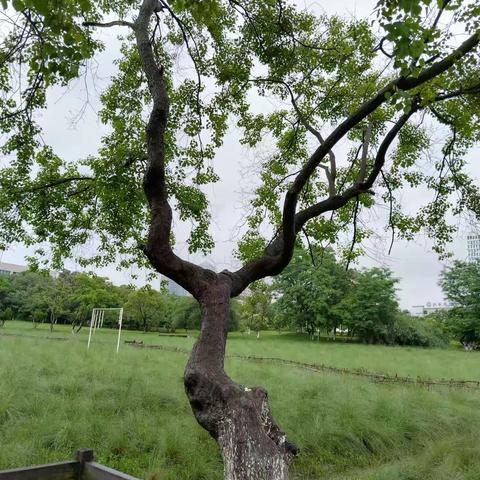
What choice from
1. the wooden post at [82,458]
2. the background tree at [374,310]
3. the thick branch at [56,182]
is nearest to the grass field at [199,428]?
the wooden post at [82,458]

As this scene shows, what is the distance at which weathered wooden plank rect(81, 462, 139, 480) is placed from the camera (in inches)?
Answer: 119

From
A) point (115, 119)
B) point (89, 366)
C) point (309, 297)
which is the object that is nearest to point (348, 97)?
point (115, 119)

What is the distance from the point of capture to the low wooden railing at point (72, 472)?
3.03m

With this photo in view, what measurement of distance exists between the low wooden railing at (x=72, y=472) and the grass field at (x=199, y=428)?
235 cm

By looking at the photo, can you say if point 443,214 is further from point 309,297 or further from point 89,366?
point 309,297

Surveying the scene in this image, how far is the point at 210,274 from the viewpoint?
13.5ft

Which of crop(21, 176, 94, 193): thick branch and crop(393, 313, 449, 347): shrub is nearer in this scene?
crop(21, 176, 94, 193): thick branch

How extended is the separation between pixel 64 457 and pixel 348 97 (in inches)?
262

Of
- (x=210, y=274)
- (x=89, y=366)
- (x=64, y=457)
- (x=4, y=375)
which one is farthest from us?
(x=89, y=366)

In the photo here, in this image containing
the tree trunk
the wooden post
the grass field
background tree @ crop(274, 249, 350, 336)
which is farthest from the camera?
background tree @ crop(274, 249, 350, 336)

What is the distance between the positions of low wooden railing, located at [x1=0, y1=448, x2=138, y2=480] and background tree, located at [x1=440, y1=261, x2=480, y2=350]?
45.5m

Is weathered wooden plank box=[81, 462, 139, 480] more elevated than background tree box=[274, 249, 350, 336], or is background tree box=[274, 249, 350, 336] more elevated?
background tree box=[274, 249, 350, 336]

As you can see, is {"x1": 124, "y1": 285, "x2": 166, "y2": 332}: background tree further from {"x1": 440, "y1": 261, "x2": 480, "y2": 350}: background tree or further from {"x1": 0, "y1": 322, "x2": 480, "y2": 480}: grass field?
{"x1": 0, "y1": 322, "x2": 480, "y2": 480}: grass field

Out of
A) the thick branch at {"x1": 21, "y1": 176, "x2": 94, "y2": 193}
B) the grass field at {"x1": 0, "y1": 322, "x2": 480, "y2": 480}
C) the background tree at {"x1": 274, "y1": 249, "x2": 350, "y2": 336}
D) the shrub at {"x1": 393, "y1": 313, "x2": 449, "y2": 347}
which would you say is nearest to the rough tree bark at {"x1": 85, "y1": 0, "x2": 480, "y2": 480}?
the grass field at {"x1": 0, "y1": 322, "x2": 480, "y2": 480}
